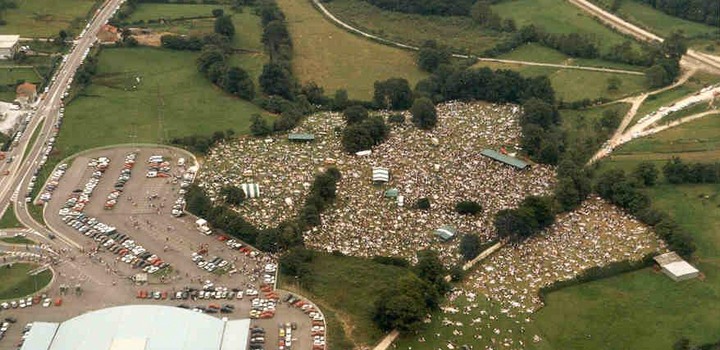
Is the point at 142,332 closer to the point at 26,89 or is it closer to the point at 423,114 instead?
the point at 423,114

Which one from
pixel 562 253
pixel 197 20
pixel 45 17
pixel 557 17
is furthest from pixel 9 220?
pixel 557 17

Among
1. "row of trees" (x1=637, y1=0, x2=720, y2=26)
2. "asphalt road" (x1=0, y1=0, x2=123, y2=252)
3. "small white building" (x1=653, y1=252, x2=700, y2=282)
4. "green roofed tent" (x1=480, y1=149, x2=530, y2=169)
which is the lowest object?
"asphalt road" (x1=0, y1=0, x2=123, y2=252)

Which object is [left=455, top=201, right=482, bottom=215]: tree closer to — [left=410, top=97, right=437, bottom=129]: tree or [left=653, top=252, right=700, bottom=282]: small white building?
[left=653, top=252, right=700, bottom=282]: small white building

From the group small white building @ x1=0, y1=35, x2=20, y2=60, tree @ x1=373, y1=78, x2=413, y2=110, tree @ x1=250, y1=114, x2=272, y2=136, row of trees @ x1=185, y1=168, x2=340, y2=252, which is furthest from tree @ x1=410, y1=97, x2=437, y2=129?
small white building @ x1=0, y1=35, x2=20, y2=60

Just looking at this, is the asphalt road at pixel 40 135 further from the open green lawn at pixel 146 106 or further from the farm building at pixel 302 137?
the farm building at pixel 302 137

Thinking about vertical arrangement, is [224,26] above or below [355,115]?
below

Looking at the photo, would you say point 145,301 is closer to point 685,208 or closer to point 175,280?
point 175,280
